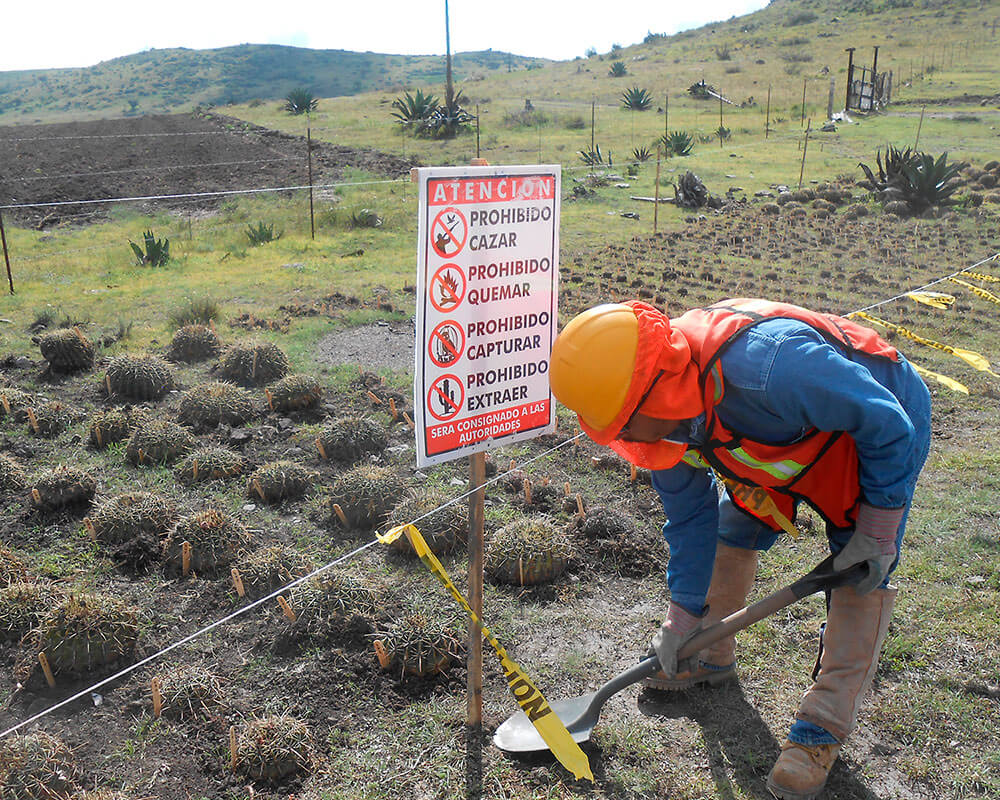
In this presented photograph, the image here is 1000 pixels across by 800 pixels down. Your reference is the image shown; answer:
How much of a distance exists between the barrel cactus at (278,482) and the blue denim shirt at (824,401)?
118 inches

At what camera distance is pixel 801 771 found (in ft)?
8.73

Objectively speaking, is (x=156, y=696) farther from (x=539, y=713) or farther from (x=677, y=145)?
(x=677, y=145)

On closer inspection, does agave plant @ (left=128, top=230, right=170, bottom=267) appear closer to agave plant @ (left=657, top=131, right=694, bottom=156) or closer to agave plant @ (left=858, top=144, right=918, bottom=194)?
agave plant @ (left=858, top=144, right=918, bottom=194)

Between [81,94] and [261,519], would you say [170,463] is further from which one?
[81,94]

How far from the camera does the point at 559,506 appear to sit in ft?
15.4

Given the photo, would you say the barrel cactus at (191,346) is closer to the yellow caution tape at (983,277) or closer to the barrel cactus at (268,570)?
the barrel cactus at (268,570)

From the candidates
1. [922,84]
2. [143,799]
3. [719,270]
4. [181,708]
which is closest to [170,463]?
[181,708]

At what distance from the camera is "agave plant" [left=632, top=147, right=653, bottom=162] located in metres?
19.0

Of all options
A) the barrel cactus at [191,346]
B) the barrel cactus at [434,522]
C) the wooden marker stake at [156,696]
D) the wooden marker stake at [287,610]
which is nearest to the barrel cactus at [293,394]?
the barrel cactus at [191,346]

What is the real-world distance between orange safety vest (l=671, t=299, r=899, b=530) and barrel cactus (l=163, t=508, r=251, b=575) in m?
2.65

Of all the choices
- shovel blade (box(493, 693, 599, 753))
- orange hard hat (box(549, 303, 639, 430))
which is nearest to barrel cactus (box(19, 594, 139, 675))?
shovel blade (box(493, 693, 599, 753))

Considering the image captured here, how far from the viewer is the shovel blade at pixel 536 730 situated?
9.62ft

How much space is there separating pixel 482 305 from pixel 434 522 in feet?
6.22

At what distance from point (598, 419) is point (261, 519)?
2901 millimetres
